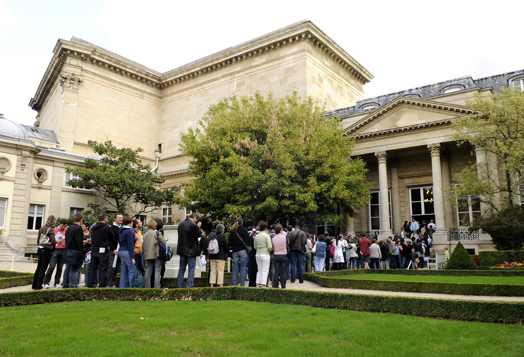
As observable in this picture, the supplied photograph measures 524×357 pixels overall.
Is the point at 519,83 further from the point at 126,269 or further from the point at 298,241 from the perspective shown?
the point at 126,269

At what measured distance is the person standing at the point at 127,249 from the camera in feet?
32.9

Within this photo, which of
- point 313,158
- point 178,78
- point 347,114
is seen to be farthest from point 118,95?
point 313,158

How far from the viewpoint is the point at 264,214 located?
2377 cm

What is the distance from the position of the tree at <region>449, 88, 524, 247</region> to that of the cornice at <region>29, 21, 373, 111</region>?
51.8 feet

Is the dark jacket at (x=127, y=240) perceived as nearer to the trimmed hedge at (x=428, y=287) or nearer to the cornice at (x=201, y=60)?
the trimmed hedge at (x=428, y=287)

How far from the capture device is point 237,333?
5742 millimetres

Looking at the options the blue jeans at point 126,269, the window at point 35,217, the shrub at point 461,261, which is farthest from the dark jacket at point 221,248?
the window at point 35,217

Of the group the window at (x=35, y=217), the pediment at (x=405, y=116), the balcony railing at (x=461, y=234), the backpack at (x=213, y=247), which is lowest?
the backpack at (x=213, y=247)

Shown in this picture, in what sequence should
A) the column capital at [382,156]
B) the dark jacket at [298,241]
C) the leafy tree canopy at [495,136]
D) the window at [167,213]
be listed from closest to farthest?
1. the dark jacket at [298,241]
2. the leafy tree canopy at [495,136]
3. the column capital at [382,156]
4. the window at [167,213]

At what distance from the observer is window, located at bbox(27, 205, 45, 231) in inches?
1146

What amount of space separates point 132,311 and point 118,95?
1436 inches

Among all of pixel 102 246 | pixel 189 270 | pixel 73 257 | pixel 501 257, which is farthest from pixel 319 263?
pixel 73 257

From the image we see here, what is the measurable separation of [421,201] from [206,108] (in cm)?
2128

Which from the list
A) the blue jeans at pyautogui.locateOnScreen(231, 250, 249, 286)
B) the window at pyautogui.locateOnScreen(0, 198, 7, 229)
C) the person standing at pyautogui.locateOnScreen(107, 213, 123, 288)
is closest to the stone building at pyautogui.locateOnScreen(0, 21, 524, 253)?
the window at pyautogui.locateOnScreen(0, 198, 7, 229)
